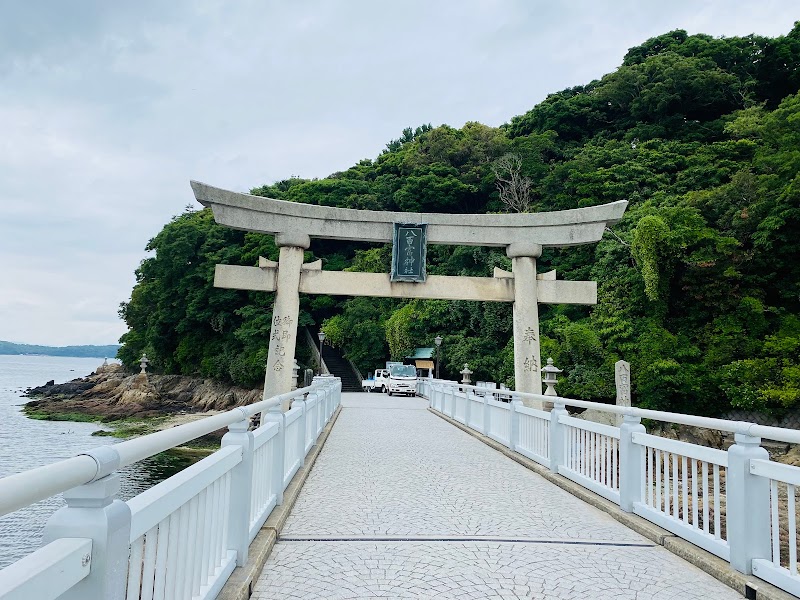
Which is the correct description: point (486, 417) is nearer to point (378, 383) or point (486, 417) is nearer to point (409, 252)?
point (409, 252)

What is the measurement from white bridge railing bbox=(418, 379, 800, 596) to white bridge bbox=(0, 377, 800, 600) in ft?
0.05

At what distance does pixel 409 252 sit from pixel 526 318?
11.8 ft

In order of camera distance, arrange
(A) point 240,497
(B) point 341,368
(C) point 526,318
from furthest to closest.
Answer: (B) point 341,368
(C) point 526,318
(A) point 240,497

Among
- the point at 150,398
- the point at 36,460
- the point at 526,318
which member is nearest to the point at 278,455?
the point at 526,318

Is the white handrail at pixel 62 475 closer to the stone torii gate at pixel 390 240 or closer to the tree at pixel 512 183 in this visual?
the stone torii gate at pixel 390 240

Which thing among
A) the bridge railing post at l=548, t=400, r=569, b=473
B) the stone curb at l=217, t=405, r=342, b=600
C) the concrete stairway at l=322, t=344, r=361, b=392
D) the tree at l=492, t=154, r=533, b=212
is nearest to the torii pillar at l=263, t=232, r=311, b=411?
the stone curb at l=217, t=405, r=342, b=600

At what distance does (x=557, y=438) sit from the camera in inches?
294

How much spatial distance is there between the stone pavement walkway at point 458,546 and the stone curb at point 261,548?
0.07m

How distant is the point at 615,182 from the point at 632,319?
984 centimetres

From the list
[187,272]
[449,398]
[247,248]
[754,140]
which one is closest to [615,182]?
[754,140]

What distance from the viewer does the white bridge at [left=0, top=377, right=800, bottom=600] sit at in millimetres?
1631

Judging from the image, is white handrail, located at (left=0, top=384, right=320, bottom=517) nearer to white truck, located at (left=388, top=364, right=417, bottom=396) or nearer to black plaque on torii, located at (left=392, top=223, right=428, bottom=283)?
black plaque on torii, located at (left=392, top=223, right=428, bottom=283)

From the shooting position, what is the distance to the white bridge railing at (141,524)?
1.33 metres

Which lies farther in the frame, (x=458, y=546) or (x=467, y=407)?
(x=467, y=407)
